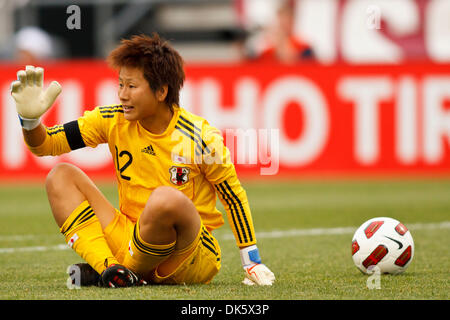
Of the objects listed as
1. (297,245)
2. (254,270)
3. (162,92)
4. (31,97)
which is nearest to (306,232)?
(297,245)

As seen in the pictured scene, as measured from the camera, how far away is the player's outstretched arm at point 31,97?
448 centimetres

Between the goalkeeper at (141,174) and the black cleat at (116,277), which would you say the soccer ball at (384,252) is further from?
the black cleat at (116,277)

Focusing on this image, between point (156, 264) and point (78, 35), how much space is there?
13.0 m

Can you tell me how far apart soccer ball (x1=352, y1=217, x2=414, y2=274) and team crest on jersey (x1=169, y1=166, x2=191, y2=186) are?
4.16 ft

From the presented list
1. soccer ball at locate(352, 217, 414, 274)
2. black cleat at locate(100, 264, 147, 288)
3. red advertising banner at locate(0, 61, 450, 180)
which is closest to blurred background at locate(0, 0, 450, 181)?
red advertising banner at locate(0, 61, 450, 180)

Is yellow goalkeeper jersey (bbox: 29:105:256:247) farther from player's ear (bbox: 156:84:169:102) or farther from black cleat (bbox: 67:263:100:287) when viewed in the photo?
black cleat (bbox: 67:263:100:287)

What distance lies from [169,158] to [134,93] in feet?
1.34

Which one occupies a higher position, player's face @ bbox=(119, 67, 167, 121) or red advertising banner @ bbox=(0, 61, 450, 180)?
player's face @ bbox=(119, 67, 167, 121)

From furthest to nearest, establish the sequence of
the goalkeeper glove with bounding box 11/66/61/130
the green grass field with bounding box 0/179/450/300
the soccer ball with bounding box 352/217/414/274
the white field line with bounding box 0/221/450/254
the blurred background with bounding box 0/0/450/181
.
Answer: the blurred background with bounding box 0/0/450/181
the white field line with bounding box 0/221/450/254
the soccer ball with bounding box 352/217/414/274
the goalkeeper glove with bounding box 11/66/61/130
the green grass field with bounding box 0/179/450/300

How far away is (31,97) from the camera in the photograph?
14.7ft

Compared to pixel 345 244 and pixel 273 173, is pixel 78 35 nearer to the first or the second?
pixel 273 173

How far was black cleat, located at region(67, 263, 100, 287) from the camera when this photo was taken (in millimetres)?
4605

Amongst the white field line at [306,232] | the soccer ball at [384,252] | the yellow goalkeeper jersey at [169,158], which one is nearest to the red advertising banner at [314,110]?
the white field line at [306,232]

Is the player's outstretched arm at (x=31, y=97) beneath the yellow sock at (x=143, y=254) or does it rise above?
above
